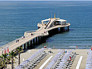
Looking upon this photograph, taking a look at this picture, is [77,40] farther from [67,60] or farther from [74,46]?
[67,60]

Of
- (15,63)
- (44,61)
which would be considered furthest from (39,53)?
(15,63)

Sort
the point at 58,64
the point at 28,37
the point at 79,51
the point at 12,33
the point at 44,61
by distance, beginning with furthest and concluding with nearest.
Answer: the point at 12,33, the point at 28,37, the point at 79,51, the point at 44,61, the point at 58,64

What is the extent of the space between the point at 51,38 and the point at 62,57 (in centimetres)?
4080

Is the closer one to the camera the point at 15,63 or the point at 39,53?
the point at 15,63

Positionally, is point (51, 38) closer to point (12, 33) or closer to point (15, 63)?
point (12, 33)

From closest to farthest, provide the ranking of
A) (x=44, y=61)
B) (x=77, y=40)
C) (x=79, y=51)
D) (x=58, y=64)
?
(x=58, y=64) < (x=44, y=61) < (x=79, y=51) < (x=77, y=40)

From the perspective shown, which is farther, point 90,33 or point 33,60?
point 90,33

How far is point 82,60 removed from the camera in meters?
59.6

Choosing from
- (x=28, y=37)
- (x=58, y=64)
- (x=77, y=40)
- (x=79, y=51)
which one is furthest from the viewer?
(x=77, y=40)

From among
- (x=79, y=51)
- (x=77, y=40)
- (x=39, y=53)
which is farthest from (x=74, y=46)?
(x=39, y=53)

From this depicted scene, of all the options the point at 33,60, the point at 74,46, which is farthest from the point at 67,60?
the point at 74,46

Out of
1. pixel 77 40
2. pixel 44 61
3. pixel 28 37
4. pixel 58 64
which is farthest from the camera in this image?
pixel 77 40

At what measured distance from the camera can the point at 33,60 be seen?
56.5 meters

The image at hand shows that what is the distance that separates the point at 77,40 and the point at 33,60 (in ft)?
135
